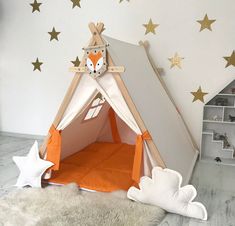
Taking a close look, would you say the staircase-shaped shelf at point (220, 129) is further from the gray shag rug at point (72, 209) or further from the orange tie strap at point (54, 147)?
A: the orange tie strap at point (54, 147)

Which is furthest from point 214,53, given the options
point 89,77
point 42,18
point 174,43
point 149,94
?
point 42,18

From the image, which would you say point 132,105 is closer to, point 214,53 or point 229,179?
point 229,179

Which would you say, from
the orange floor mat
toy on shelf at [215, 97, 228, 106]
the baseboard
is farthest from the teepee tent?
the baseboard

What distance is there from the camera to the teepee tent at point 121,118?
2.16 m

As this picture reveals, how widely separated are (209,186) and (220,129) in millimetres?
1018

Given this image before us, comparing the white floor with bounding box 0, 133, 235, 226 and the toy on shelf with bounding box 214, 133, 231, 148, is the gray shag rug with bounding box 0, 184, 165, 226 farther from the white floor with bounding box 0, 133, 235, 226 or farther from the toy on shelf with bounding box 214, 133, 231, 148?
the toy on shelf with bounding box 214, 133, 231, 148

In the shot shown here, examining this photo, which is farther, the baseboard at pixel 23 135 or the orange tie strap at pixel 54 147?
the baseboard at pixel 23 135

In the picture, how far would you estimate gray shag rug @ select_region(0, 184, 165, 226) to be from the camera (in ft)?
5.96

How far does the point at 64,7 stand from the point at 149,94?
2070 mm

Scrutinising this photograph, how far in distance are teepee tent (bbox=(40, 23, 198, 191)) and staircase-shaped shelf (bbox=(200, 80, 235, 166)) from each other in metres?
0.21

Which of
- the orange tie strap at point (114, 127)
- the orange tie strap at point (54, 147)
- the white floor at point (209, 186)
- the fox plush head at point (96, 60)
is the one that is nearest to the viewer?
the white floor at point (209, 186)

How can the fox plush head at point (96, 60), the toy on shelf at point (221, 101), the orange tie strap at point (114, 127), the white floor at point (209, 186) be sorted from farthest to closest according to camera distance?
the orange tie strap at point (114, 127), the toy on shelf at point (221, 101), the fox plush head at point (96, 60), the white floor at point (209, 186)

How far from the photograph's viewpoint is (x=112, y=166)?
9.32 ft

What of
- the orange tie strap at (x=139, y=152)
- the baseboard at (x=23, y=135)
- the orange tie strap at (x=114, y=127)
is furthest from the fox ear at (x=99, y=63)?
the baseboard at (x=23, y=135)
